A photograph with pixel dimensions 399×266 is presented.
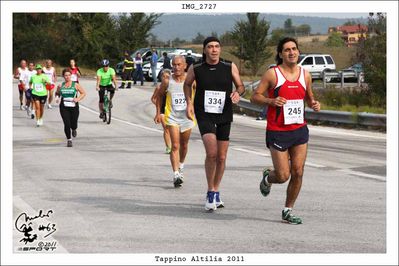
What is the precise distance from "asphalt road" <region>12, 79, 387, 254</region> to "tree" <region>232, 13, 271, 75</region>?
995 inches

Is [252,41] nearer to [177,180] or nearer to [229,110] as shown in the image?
[177,180]

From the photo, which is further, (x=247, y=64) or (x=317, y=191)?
(x=247, y=64)

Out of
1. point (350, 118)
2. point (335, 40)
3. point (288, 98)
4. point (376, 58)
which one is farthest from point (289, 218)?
point (335, 40)

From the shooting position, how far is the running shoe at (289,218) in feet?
30.6

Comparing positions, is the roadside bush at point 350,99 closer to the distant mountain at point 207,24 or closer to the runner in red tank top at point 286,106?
the distant mountain at point 207,24

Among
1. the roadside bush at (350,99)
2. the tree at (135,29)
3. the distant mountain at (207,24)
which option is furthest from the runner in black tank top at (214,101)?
the tree at (135,29)

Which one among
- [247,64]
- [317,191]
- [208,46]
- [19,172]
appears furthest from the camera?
[247,64]

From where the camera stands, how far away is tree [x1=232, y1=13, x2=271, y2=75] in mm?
45344

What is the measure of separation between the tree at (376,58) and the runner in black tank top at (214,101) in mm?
15713

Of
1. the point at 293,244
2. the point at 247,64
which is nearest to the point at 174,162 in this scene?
the point at 293,244

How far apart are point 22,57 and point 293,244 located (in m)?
50.5

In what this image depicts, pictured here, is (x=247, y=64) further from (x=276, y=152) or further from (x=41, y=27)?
(x=276, y=152)

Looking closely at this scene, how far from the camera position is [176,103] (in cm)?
1275

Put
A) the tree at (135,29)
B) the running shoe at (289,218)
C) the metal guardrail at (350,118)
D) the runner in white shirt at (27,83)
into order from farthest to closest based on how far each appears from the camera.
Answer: the tree at (135,29) → the runner in white shirt at (27,83) → the metal guardrail at (350,118) → the running shoe at (289,218)
